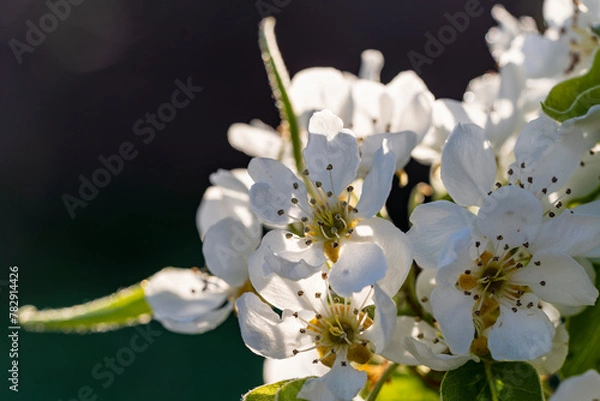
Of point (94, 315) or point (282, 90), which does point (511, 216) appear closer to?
point (282, 90)

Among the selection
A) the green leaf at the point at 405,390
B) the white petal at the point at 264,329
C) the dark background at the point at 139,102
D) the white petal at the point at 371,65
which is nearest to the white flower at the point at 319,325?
the white petal at the point at 264,329

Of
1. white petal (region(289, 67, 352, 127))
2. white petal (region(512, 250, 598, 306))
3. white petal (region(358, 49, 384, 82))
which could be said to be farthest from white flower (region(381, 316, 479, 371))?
white petal (region(358, 49, 384, 82))

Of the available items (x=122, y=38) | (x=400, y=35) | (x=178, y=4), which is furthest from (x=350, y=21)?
(x=122, y=38)

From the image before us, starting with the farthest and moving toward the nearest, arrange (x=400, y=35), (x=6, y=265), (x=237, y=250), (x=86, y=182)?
(x=400, y=35)
(x=86, y=182)
(x=6, y=265)
(x=237, y=250)

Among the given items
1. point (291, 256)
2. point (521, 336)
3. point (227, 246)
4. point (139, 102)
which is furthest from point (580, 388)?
point (139, 102)

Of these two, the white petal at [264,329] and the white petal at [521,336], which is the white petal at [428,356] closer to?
the white petal at [521,336]

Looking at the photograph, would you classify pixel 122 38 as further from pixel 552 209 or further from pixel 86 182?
pixel 552 209

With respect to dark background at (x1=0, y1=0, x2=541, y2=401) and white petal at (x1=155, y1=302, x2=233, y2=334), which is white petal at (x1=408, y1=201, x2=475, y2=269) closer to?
white petal at (x1=155, y1=302, x2=233, y2=334)
